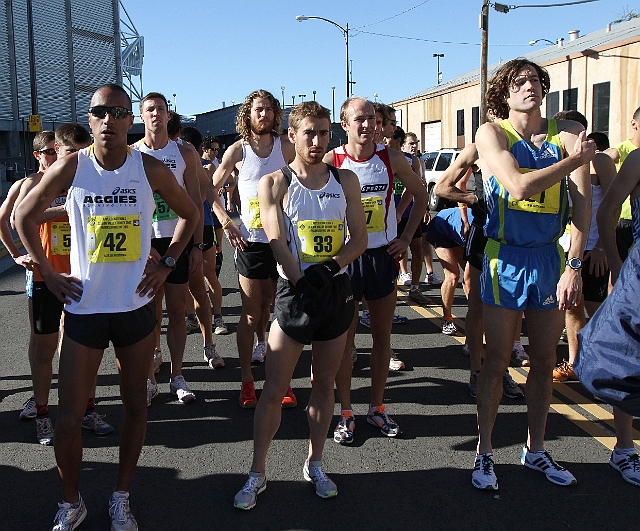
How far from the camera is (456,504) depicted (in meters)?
3.53

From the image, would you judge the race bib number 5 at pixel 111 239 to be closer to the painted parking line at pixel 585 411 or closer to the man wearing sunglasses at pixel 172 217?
the man wearing sunglasses at pixel 172 217

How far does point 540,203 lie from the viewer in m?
3.66

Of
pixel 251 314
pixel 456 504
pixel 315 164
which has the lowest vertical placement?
pixel 456 504

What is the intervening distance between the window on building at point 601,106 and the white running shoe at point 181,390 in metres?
24.8

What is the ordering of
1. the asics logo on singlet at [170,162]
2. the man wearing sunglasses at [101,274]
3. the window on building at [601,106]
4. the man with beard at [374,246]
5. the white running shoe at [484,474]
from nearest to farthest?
1. the man wearing sunglasses at [101,274]
2. the white running shoe at [484,474]
3. the man with beard at [374,246]
4. the asics logo on singlet at [170,162]
5. the window on building at [601,106]

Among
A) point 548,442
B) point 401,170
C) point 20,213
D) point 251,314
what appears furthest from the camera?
point 251,314

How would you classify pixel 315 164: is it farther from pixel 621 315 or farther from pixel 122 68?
pixel 122 68

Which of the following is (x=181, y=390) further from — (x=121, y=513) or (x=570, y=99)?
(x=570, y=99)

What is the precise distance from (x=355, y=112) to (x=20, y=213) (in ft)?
6.91

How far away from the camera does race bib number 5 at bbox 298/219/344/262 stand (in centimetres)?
357

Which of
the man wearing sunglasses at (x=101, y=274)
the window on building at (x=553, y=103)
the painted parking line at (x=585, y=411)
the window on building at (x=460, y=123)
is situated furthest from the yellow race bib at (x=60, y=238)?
the window on building at (x=460, y=123)

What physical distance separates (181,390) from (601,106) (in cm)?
2569

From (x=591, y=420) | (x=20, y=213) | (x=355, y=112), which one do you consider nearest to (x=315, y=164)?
(x=355, y=112)

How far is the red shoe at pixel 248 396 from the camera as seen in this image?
4957 mm
